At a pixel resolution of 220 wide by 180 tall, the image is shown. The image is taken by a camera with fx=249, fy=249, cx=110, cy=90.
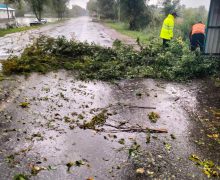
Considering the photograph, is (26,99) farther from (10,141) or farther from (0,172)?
(0,172)

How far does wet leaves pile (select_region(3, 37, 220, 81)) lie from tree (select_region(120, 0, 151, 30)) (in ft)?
64.5

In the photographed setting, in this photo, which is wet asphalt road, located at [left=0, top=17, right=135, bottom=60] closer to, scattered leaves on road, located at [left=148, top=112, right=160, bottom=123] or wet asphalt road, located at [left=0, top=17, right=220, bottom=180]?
wet asphalt road, located at [left=0, top=17, right=220, bottom=180]

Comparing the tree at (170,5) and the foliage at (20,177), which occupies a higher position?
the tree at (170,5)

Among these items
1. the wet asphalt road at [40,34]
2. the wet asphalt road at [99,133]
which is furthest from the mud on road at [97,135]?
the wet asphalt road at [40,34]

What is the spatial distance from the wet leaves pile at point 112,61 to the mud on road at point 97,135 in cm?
141

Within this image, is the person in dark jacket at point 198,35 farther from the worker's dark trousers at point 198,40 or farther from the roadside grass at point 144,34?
the roadside grass at point 144,34

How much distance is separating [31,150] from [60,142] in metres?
0.57

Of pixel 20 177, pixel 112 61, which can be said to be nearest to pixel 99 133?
pixel 20 177

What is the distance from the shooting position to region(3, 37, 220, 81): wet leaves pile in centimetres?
948

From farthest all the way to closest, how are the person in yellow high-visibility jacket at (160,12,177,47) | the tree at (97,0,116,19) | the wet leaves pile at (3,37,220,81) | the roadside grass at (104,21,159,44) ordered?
1. the tree at (97,0,116,19)
2. the roadside grass at (104,21,159,44)
3. the person in yellow high-visibility jacket at (160,12,177,47)
4. the wet leaves pile at (3,37,220,81)

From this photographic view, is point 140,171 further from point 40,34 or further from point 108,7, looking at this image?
point 108,7

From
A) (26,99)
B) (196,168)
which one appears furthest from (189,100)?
(26,99)

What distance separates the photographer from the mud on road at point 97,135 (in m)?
4.02

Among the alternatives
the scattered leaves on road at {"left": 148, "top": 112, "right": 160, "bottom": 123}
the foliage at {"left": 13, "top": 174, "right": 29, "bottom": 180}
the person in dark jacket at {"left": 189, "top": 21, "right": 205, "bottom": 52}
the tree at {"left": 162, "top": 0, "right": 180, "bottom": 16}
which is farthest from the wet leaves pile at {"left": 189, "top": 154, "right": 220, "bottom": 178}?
the tree at {"left": 162, "top": 0, "right": 180, "bottom": 16}
